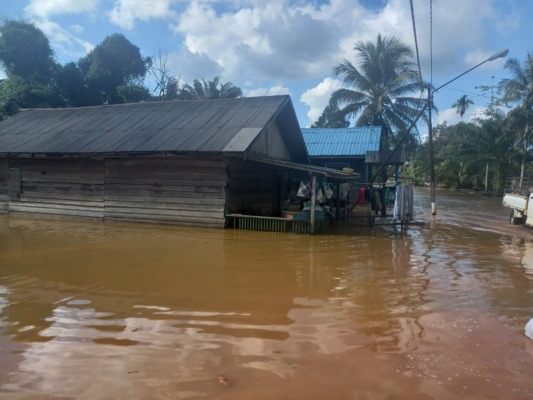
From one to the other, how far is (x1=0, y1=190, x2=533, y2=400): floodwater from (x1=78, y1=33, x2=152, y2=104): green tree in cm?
2575

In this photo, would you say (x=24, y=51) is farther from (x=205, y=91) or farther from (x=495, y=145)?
(x=495, y=145)

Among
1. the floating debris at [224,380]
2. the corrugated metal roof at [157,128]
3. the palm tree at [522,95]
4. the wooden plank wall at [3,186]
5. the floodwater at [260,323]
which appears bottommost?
the floating debris at [224,380]

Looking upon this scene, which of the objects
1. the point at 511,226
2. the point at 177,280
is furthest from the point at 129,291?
the point at 511,226

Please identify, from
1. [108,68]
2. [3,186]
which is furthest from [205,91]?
[3,186]

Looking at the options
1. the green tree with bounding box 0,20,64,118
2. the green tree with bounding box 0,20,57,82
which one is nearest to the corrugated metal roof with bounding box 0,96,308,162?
the green tree with bounding box 0,20,64,118

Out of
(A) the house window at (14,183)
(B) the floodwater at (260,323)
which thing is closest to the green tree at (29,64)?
(A) the house window at (14,183)

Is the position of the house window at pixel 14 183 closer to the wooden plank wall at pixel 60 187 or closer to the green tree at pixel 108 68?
the wooden plank wall at pixel 60 187

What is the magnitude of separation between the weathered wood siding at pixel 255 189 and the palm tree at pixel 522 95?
2358 centimetres

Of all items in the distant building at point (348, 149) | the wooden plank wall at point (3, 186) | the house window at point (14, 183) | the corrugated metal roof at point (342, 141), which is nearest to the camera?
the house window at point (14, 183)

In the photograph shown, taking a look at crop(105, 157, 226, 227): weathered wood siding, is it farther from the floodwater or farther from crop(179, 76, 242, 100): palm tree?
crop(179, 76, 242, 100): palm tree

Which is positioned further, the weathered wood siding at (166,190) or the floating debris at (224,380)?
the weathered wood siding at (166,190)

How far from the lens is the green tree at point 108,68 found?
1240 inches

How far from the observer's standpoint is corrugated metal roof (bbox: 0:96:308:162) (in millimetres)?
12453

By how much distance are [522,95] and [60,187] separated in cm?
3289
